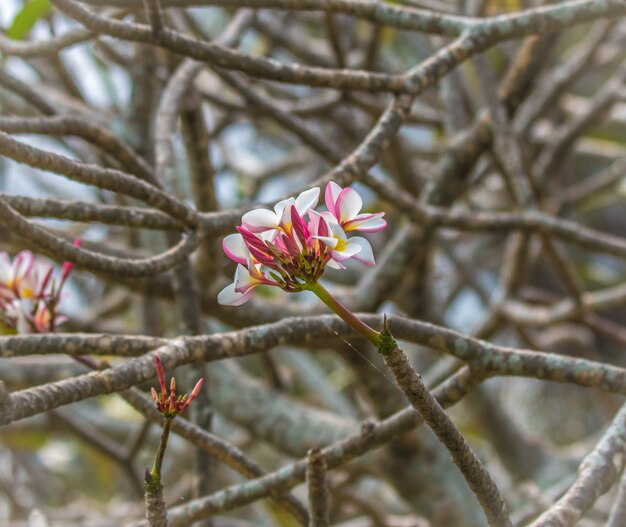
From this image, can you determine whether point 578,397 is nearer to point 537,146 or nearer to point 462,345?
point 537,146

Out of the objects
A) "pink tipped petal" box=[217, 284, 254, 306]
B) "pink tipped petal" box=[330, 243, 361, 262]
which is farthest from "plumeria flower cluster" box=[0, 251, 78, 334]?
"pink tipped petal" box=[330, 243, 361, 262]

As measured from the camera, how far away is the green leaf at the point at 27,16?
129cm

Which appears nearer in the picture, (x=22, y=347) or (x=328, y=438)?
(x=22, y=347)

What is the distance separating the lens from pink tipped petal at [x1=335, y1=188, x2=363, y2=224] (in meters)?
0.69

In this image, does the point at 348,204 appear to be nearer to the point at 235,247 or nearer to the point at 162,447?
the point at 235,247

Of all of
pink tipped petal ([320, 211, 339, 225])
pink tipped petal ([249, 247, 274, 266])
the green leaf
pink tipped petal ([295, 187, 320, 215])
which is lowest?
pink tipped petal ([249, 247, 274, 266])

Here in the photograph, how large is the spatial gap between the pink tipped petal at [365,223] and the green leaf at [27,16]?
0.80 metres

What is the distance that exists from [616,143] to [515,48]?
1.13 m

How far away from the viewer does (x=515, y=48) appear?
9.98ft

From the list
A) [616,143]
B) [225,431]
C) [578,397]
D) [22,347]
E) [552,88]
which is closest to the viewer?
[22,347]

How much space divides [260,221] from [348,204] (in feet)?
0.28

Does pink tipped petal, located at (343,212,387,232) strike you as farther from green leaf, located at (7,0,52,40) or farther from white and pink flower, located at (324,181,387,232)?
green leaf, located at (7,0,52,40)

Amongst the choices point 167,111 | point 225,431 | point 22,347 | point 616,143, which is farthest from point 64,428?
point 616,143

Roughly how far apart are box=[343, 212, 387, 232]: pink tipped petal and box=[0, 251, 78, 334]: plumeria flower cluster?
39cm
